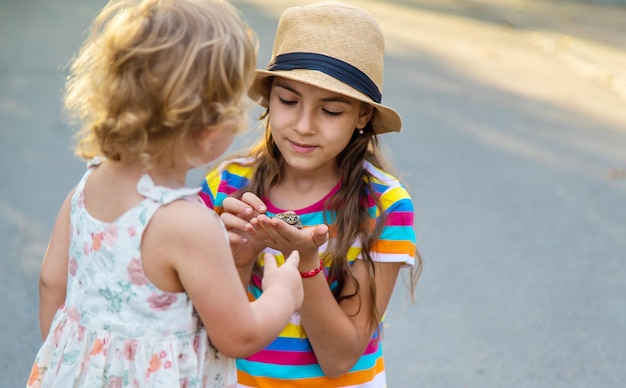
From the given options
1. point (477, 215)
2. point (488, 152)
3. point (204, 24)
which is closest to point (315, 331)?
point (204, 24)

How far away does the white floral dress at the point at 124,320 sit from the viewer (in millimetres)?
1688

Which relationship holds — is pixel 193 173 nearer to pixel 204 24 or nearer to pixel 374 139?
pixel 374 139

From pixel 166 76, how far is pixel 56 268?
513mm

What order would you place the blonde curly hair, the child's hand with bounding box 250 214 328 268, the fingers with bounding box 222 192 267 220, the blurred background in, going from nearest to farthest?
the blonde curly hair → the child's hand with bounding box 250 214 328 268 → the fingers with bounding box 222 192 267 220 → the blurred background

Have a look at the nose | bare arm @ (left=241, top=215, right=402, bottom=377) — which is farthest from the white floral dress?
the nose

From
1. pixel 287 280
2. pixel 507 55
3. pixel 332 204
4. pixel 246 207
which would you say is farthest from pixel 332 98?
pixel 507 55

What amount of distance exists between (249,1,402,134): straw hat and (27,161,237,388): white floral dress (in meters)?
0.64

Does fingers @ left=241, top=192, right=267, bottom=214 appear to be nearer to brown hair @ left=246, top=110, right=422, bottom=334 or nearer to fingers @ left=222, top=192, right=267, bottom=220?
fingers @ left=222, top=192, right=267, bottom=220

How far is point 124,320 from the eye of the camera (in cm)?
172

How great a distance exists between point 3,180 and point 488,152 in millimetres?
3085

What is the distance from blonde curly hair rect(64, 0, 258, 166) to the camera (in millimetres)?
1619

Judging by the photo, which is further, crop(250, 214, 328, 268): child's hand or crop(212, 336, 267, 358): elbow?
crop(250, 214, 328, 268): child's hand

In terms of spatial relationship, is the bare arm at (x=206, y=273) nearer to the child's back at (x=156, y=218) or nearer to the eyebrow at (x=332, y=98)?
the child's back at (x=156, y=218)

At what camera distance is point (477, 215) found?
5.12 metres
